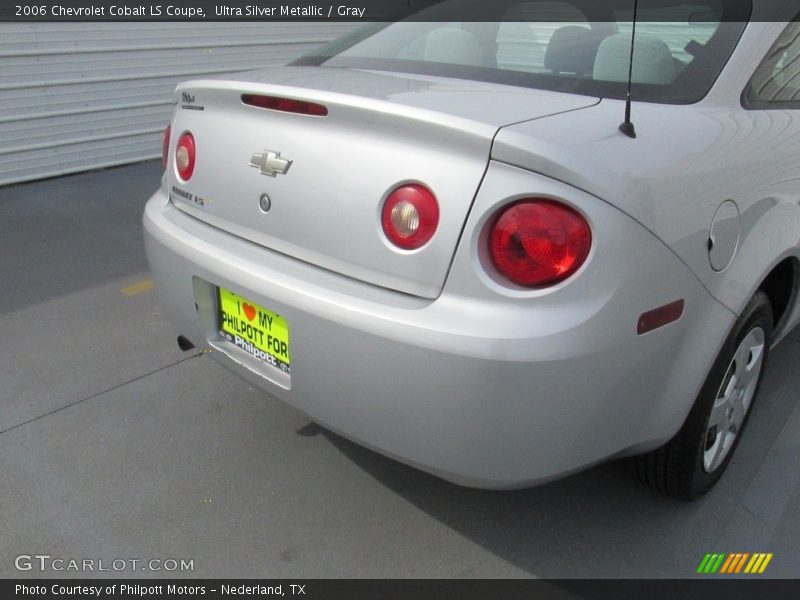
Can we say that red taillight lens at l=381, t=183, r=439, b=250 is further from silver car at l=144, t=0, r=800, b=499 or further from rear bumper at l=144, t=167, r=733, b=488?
rear bumper at l=144, t=167, r=733, b=488

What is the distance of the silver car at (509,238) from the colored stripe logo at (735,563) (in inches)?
8.4

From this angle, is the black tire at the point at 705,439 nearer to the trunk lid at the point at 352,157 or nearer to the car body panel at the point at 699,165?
the car body panel at the point at 699,165

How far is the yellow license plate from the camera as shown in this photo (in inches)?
76.0

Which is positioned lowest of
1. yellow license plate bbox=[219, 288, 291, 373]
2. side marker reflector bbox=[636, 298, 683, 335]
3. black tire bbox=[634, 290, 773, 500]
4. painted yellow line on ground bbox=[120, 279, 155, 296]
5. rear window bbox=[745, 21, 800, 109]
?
painted yellow line on ground bbox=[120, 279, 155, 296]

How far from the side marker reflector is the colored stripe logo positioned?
0.81 metres

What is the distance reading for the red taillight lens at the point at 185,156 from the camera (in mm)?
2252

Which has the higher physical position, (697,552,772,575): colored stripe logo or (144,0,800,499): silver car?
(144,0,800,499): silver car

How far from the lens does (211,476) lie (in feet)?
7.99

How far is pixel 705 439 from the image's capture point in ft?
7.14

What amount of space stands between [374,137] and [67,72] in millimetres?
5242

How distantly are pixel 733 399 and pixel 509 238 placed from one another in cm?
120

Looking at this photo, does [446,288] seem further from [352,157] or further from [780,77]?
[780,77]

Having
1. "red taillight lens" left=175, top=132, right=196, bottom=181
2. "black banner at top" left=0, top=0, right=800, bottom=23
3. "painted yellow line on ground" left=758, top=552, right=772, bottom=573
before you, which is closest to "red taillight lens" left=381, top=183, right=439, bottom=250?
"red taillight lens" left=175, top=132, right=196, bottom=181

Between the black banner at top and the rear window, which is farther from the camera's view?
the black banner at top
